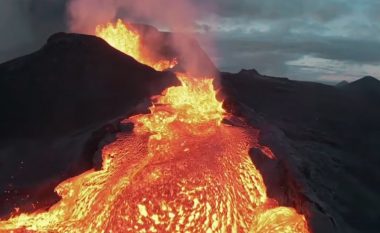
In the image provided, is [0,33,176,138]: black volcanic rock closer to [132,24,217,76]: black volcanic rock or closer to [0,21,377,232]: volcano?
[132,24,217,76]: black volcanic rock

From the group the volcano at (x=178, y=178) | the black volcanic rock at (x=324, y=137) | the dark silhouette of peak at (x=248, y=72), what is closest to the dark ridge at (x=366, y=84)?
the black volcanic rock at (x=324, y=137)

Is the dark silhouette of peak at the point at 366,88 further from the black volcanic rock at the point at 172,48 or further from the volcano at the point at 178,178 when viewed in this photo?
the volcano at the point at 178,178

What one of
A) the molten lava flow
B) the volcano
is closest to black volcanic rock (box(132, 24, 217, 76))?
the molten lava flow

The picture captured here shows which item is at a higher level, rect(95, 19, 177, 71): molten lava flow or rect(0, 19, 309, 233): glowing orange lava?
rect(95, 19, 177, 71): molten lava flow

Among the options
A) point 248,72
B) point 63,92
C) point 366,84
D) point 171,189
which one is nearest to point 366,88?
point 366,84

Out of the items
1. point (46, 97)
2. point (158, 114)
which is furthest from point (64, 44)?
point (158, 114)

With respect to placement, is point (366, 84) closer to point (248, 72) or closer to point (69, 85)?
point (248, 72)

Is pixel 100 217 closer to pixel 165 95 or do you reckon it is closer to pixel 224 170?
pixel 224 170

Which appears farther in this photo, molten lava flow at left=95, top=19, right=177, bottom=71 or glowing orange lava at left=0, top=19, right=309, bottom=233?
molten lava flow at left=95, top=19, right=177, bottom=71
